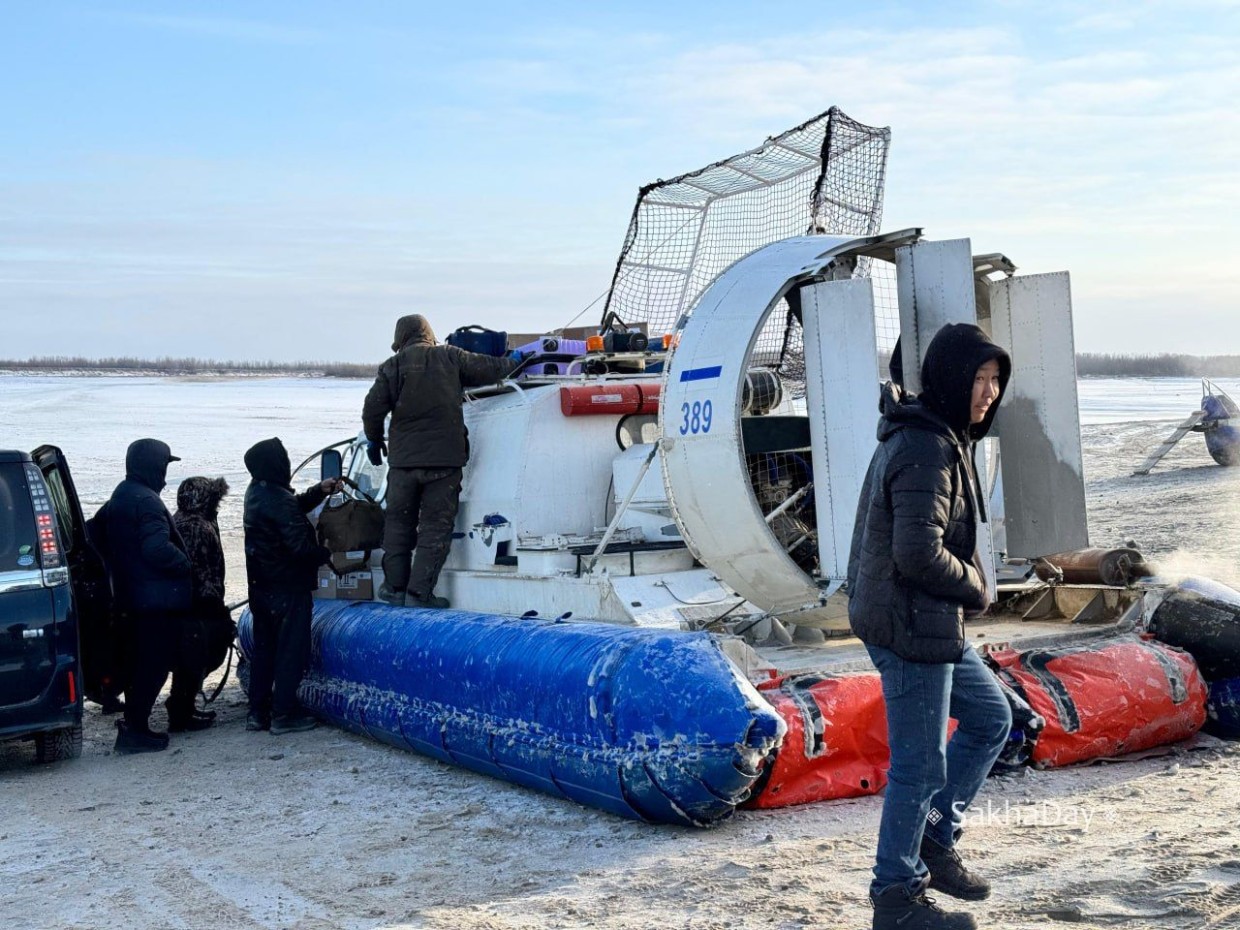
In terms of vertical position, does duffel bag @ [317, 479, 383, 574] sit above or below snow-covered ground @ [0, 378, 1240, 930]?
above

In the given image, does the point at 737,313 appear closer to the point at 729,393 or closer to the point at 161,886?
the point at 729,393

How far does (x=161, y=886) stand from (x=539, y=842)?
4.83 ft

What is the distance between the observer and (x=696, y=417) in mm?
6887

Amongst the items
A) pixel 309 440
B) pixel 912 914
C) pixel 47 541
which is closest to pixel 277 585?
pixel 47 541

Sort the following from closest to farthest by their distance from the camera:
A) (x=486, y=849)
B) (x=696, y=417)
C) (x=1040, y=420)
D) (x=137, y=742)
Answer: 1. (x=486, y=849)
2. (x=696, y=417)
3. (x=1040, y=420)
4. (x=137, y=742)

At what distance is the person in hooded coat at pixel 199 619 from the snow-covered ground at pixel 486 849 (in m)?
0.25

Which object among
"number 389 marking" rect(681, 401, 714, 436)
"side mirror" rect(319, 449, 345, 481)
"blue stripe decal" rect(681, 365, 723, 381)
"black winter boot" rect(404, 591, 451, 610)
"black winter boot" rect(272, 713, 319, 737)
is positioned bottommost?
"black winter boot" rect(272, 713, 319, 737)

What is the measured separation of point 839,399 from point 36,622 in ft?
14.1

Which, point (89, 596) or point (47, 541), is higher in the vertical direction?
point (47, 541)

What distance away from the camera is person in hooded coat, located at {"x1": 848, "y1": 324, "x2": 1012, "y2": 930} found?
413cm

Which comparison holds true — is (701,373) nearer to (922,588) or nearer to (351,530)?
(351,530)

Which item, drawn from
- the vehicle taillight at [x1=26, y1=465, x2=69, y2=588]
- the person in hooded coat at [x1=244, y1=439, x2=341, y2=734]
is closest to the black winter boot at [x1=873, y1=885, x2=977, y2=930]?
the person in hooded coat at [x1=244, y1=439, x2=341, y2=734]

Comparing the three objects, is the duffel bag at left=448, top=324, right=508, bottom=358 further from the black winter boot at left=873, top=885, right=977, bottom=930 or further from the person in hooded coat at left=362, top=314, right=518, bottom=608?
the black winter boot at left=873, top=885, right=977, bottom=930

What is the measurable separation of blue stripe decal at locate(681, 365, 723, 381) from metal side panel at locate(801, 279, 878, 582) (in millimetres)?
446
